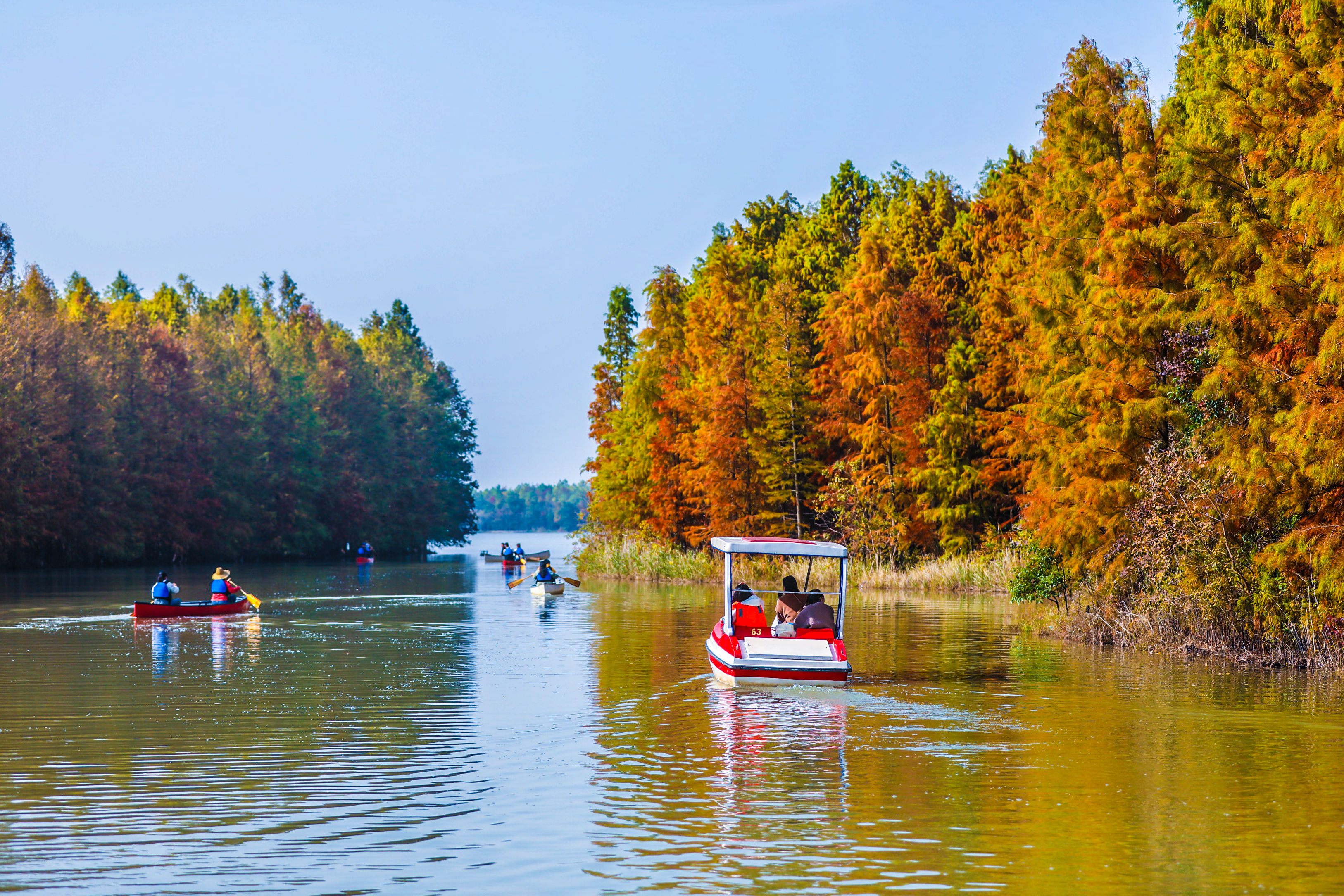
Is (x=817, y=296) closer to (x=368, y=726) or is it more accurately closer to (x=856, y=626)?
(x=856, y=626)

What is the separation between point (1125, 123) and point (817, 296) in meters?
33.7

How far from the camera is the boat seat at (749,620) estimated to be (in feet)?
88.6

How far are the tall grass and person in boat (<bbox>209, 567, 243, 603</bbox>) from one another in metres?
20.3

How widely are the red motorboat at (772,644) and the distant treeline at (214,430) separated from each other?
6031cm

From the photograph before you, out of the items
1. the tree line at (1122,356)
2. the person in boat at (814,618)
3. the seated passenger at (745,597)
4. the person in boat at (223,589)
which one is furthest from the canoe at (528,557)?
the person in boat at (814,618)

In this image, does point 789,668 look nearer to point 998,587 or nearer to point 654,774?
point 654,774

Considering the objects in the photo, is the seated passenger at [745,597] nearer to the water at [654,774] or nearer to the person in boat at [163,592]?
the water at [654,774]

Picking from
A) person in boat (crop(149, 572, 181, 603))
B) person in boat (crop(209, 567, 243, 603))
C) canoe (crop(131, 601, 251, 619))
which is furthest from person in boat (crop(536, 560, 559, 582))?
person in boat (crop(149, 572, 181, 603))

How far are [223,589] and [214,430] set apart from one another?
195ft

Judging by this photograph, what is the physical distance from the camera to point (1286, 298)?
25375 millimetres

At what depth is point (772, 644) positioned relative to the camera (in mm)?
24469

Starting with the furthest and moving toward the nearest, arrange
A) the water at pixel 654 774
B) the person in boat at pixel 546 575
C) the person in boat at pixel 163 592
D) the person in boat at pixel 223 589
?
the person in boat at pixel 546 575, the person in boat at pixel 223 589, the person in boat at pixel 163 592, the water at pixel 654 774

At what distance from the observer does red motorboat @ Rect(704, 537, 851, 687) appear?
24016 millimetres

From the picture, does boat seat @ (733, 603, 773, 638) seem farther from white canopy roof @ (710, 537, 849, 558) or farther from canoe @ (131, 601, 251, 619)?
canoe @ (131, 601, 251, 619)
